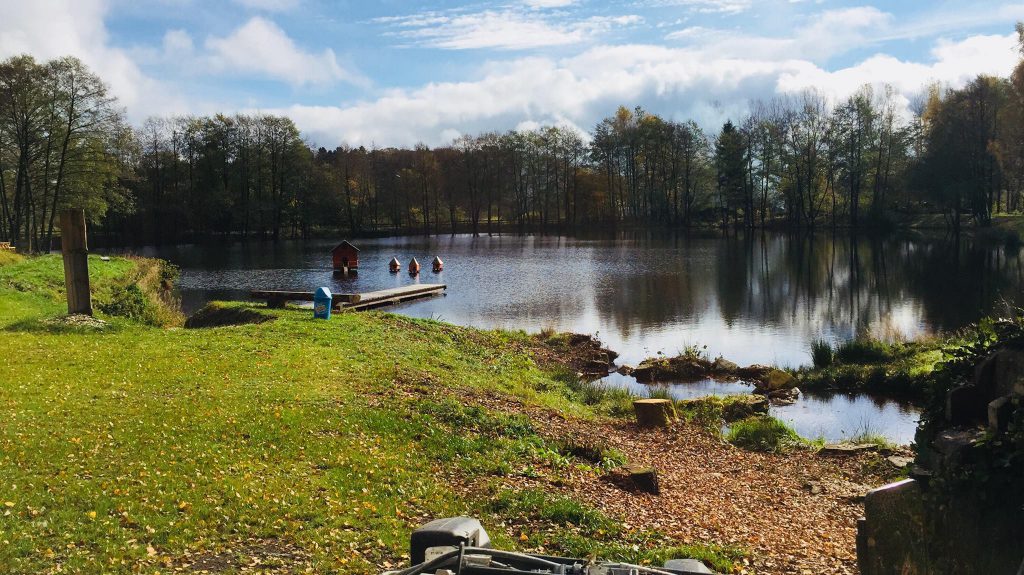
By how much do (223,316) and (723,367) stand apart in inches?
624

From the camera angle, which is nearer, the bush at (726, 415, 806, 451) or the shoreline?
the shoreline

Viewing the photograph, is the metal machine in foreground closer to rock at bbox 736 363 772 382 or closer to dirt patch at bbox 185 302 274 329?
rock at bbox 736 363 772 382

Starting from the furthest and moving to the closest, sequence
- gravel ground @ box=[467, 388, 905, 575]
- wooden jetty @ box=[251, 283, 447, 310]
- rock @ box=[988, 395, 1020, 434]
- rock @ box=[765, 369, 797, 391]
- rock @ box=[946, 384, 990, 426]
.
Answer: wooden jetty @ box=[251, 283, 447, 310] → rock @ box=[765, 369, 797, 391] → gravel ground @ box=[467, 388, 905, 575] → rock @ box=[946, 384, 990, 426] → rock @ box=[988, 395, 1020, 434]

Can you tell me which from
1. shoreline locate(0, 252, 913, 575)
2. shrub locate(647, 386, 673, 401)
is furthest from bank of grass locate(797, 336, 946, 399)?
shoreline locate(0, 252, 913, 575)

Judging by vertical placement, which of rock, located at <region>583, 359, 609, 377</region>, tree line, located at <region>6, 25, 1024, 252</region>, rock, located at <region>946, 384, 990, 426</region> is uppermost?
tree line, located at <region>6, 25, 1024, 252</region>

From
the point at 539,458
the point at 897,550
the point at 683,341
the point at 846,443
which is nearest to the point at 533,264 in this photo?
the point at 683,341

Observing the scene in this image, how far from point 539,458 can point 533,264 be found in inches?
1646

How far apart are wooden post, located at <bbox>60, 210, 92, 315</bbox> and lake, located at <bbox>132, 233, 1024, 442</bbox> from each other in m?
13.7

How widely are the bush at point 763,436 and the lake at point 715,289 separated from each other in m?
1.34

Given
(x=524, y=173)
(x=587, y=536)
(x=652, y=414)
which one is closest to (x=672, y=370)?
(x=652, y=414)

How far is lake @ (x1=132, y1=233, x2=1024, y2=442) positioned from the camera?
24234mm

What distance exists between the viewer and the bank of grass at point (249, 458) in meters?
6.41

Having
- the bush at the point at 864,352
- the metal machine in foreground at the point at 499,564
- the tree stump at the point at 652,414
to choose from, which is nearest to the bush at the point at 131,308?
the tree stump at the point at 652,414

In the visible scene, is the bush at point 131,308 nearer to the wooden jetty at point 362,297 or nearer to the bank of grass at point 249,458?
the wooden jetty at point 362,297
